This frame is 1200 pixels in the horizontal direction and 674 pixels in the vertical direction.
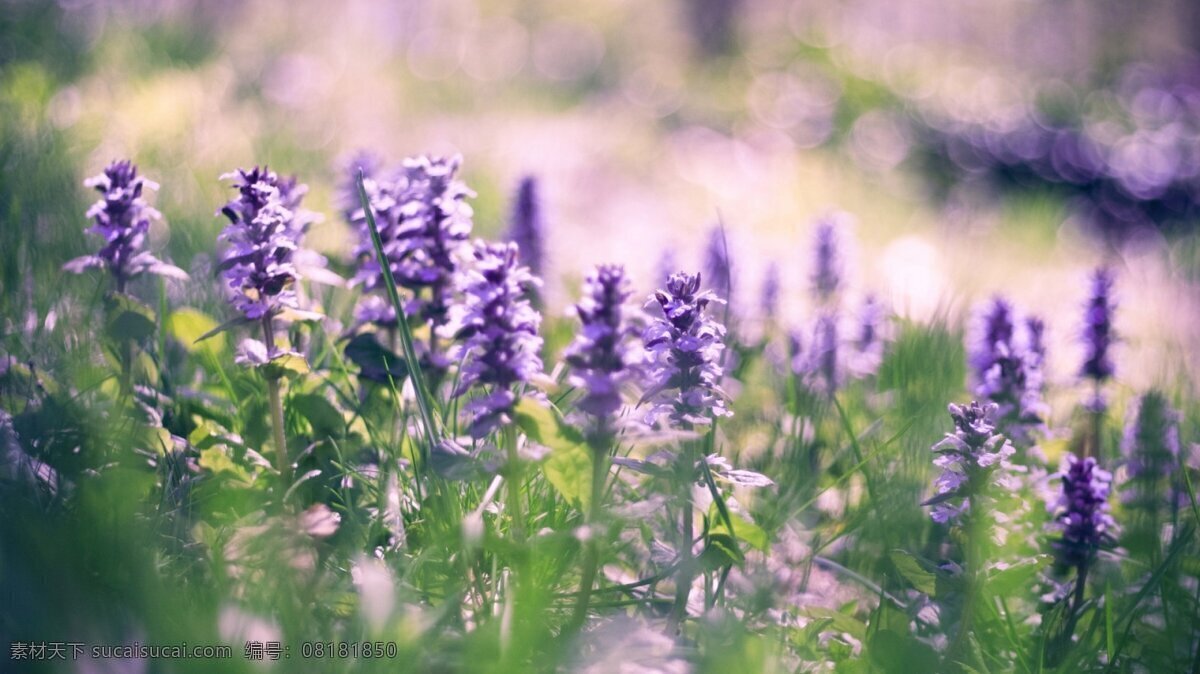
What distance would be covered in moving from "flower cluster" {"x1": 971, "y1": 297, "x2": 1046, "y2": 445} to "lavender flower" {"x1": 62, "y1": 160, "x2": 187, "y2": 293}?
2103mm

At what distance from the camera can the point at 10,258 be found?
8.86 ft

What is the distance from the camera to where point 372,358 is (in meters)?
2.26

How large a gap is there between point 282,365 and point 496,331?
0.62 meters

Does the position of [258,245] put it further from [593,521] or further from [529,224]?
[529,224]

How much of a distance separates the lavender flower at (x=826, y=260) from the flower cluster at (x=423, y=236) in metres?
2.33

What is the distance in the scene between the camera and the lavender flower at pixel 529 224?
365cm

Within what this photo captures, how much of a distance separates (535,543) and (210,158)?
13.3 feet

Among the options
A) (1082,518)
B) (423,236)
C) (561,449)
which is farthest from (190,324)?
(1082,518)

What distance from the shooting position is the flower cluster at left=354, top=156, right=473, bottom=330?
2.14 meters

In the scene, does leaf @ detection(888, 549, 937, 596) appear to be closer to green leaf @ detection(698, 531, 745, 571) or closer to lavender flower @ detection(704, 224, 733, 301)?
green leaf @ detection(698, 531, 745, 571)

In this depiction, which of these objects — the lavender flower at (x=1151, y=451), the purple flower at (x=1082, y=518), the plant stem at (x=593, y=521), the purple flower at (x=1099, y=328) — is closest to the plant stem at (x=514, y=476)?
the plant stem at (x=593, y=521)

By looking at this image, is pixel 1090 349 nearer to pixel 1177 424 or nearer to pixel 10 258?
pixel 1177 424

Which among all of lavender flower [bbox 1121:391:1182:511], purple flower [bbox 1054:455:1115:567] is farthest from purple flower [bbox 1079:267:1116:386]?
purple flower [bbox 1054:455:1115:567]

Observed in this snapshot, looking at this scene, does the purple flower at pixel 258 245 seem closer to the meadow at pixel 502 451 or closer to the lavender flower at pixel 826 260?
the meadow at pixel 502 451
